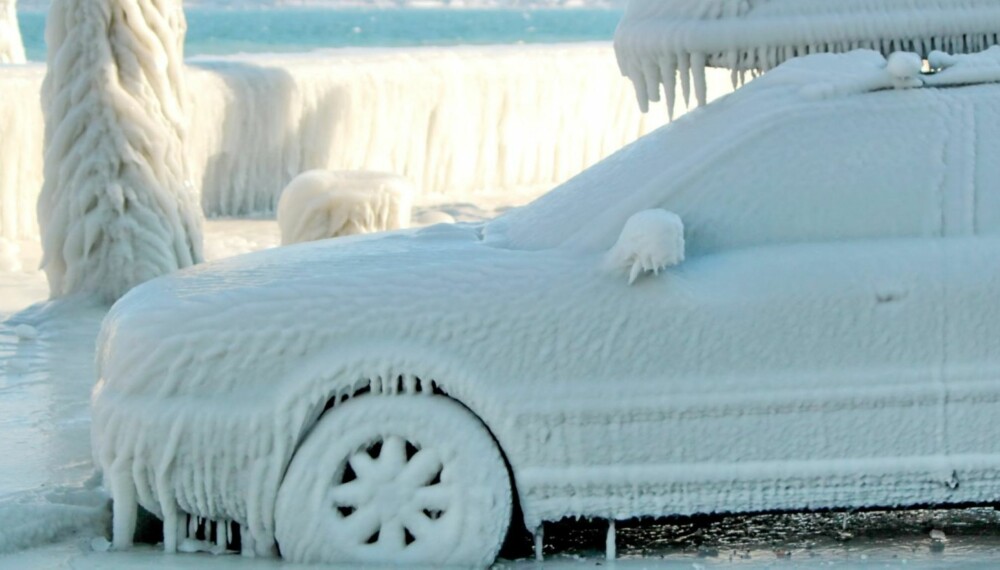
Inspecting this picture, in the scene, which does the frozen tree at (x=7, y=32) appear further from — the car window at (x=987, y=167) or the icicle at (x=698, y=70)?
the car window at (x=987, y=167)

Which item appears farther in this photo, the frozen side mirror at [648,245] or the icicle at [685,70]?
the icicle at [685,70]

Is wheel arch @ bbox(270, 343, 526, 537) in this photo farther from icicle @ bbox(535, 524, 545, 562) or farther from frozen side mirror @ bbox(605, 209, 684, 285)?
frozen side mirror @ bbox(605, 209, 684, 285)

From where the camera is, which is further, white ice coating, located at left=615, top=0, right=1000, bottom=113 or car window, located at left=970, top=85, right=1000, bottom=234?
white ice coating, located at left=615, top=0, right=1000, bottom=113

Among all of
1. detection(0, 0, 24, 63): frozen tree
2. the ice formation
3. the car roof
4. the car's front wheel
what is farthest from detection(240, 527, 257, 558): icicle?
detection(0, 0, 24, 63): frozen tree

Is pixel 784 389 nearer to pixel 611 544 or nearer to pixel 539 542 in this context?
pixel 611 544

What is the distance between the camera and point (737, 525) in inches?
181

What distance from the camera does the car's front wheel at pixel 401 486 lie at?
4062 millimetres

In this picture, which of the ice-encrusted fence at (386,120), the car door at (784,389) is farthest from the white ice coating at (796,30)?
the ice-encrusted fence at (386,120)

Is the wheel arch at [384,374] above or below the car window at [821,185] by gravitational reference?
below

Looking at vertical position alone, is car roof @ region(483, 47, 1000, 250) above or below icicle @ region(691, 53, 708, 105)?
below

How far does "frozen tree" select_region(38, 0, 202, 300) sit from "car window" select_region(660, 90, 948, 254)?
4289mm

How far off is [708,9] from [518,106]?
27.1ft

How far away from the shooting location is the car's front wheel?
4062 millimetres

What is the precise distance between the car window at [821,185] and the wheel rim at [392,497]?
919 millimetres
